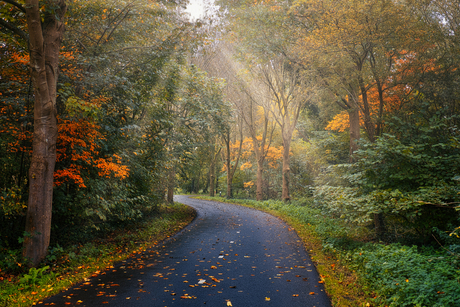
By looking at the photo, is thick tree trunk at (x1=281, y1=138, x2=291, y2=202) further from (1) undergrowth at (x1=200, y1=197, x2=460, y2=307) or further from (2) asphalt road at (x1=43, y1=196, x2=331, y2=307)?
(1) undergrowth at (x1=200, y1=197, x2=460, y2=307)

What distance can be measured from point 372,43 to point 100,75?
29.5ft

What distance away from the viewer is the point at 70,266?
614cm

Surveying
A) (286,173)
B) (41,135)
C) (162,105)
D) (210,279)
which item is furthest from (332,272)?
(286,173)

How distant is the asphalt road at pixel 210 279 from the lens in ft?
14.8

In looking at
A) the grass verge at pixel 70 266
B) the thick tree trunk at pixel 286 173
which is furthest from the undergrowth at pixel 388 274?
the thick tree trunk at pixel 286 173

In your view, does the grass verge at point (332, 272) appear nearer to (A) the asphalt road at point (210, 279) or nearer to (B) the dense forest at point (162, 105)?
(A) the asphalt road at point (210, 279)

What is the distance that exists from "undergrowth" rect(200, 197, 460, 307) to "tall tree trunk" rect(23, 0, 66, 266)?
616 cm

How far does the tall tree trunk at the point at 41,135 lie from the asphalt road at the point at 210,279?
1646 millimetres

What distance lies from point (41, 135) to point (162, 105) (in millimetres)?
5922

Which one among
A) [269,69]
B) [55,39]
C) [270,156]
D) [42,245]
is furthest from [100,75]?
[270,156]

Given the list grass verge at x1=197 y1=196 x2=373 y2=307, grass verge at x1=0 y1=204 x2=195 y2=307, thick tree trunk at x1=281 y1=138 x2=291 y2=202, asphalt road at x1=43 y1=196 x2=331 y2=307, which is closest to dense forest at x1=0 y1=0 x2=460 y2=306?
grass verge at x1=0 y1=204 x2=195 y2=307

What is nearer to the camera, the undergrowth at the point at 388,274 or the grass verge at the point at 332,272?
the undergrowth at the point at 388,274

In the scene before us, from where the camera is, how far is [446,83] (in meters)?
9.55

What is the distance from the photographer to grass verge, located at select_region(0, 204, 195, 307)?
15.3 ft
